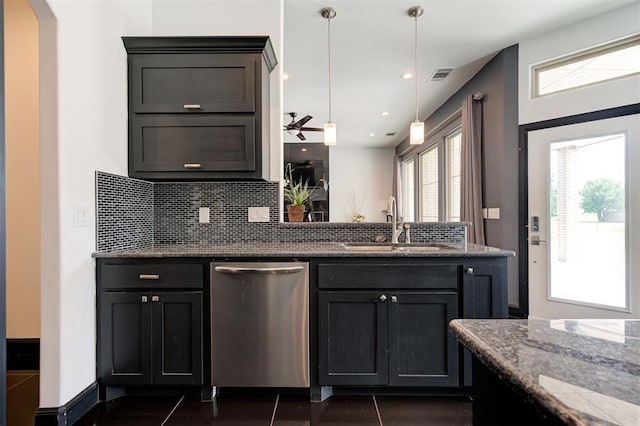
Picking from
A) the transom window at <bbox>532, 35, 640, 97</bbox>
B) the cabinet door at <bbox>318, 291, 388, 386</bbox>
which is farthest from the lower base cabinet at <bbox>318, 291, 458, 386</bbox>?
the transom window at <bbox>532, 35, 640, 97</bbox>

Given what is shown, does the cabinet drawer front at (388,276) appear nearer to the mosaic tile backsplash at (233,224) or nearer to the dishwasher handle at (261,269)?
the dishwasher handle at (261,269)

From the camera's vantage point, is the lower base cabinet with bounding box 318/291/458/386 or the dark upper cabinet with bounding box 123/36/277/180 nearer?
the lower base cabinet with bounding box 318/291/458/386

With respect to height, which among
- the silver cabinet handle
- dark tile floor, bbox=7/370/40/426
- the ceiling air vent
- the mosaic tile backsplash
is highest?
the ceiling air vent

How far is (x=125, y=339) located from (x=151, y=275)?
403 mm

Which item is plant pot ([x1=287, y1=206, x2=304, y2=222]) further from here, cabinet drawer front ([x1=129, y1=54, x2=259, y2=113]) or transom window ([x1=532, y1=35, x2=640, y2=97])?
transom window ([x1=532, y1=35, x2=640, y2=97])

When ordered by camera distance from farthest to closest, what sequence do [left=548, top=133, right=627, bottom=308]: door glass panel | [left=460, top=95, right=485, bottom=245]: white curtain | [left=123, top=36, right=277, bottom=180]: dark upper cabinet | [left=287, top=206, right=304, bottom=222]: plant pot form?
[left=460, top=95, right=485, bottom=245]: white curtain → [left=548, top=133, right=627, bottom=308]: door glass panel → [left=287, top=206, right=304, bottom=222]: plant pot → [left=123, top=36, right=277, bottom=180]: dark upper cabinet

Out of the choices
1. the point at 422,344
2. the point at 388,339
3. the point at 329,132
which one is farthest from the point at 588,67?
the point at 388,339

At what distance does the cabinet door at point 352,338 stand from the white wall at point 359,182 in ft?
20.2

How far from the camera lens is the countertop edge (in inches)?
16.1

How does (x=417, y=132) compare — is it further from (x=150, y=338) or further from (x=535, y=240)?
(x=150, y=338)

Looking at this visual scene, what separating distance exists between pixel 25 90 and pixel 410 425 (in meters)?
3.26

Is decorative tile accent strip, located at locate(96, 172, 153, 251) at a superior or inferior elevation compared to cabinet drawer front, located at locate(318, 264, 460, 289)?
superior

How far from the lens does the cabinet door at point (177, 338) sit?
76.2 inches

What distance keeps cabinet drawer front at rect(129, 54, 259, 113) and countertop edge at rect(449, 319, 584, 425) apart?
6.55 feet
